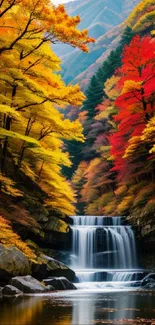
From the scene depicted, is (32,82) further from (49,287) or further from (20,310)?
(20,310)

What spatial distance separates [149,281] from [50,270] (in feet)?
15.8

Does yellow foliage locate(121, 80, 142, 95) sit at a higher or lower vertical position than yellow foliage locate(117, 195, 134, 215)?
higher

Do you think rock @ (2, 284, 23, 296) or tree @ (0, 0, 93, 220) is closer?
rock @ (2, 284, 23, 296)

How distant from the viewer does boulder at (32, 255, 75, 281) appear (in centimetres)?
1733

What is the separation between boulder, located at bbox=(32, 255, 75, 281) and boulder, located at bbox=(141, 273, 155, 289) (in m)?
3.40

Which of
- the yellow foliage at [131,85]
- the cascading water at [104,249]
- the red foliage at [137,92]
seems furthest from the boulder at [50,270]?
the yellow foliage at [131,85]

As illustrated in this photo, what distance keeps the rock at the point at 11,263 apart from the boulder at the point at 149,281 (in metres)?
6.11

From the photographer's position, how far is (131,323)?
8.27 m

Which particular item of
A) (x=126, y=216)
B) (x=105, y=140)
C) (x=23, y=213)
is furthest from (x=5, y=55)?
(x=105, y=140)

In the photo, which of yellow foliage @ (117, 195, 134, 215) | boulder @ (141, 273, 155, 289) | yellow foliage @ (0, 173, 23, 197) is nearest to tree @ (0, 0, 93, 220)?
yellow foliage @ (0, 173, 23, 197)

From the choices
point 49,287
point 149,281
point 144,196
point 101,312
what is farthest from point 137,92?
point 101,312

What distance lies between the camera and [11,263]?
15.3 metres

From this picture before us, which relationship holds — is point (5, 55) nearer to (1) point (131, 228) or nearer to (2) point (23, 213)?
(2) point (23, 213)

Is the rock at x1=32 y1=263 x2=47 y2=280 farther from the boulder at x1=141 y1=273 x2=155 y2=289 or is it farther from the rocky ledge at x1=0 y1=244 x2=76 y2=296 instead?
the boulder at x1=141 y1=273 x2=155 y2=289
